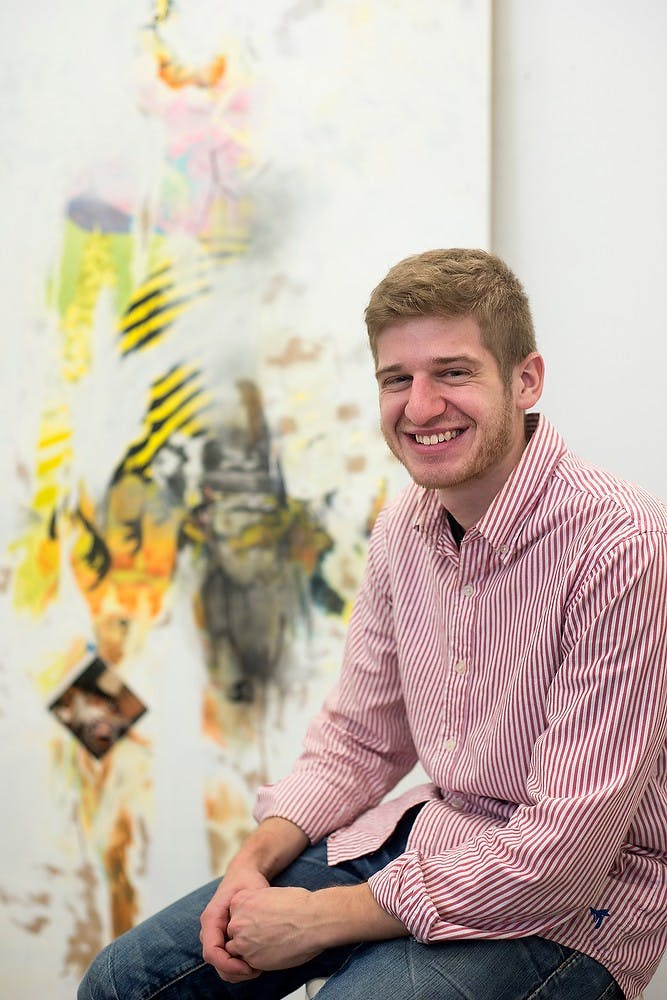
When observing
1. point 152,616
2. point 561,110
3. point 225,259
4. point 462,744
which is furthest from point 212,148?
point 462,744

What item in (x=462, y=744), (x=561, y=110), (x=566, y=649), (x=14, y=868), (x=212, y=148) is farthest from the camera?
(x=14, y=868)

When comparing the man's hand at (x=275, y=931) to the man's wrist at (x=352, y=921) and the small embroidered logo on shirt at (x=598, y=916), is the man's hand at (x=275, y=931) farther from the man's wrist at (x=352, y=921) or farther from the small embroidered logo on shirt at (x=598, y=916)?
the small embroidered logo on shirt at (x=598, y=916)

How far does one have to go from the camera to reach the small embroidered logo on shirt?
1.17 meters

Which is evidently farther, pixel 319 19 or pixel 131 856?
pixel 131 856

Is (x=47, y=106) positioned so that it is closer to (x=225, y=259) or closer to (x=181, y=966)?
(x=225, y=259)

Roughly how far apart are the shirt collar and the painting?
23.7 inches

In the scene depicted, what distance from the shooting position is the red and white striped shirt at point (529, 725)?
1111 millimetres

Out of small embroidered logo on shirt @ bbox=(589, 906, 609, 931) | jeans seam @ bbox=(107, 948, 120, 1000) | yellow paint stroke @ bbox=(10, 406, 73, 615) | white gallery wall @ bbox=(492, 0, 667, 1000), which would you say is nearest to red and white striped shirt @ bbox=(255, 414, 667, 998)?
small embroidered logo on shirt @ bbox=(589, 906, 609, 931)

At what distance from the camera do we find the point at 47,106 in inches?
78.4

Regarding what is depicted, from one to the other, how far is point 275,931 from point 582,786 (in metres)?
0.40

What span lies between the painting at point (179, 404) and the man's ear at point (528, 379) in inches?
20.4

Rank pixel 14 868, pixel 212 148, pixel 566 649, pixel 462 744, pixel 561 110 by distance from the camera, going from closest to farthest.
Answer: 1. pixel 566 649
2. pixel 462 744
3. pixel 561 110
4. pixel 212 148
5. pixel 14 868

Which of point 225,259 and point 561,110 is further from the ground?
point 561,110

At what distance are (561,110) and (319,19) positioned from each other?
0.46 metres
